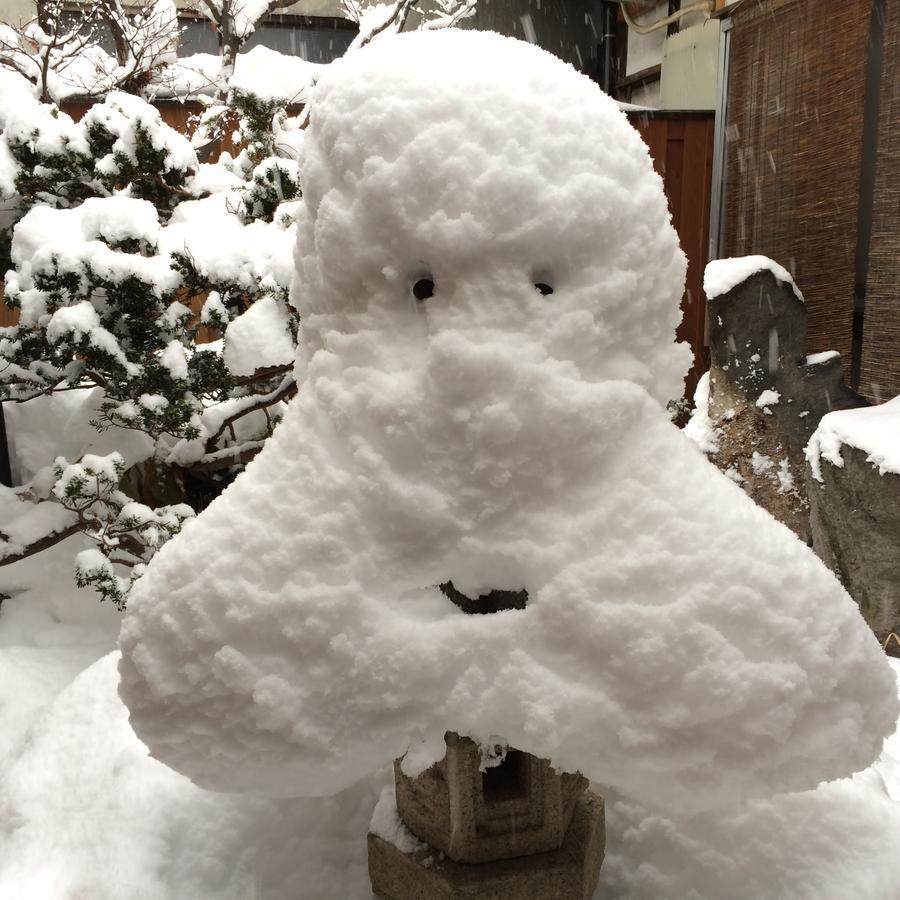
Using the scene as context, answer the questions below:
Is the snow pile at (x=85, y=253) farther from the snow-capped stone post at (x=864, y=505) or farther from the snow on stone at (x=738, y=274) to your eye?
the snow on stone at (x=738, y=274)

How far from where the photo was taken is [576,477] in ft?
3.10

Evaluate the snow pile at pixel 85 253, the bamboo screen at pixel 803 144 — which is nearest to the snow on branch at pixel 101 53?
the snow pile at pixel 85 253

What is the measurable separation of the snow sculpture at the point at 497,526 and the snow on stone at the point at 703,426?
3.22 meters

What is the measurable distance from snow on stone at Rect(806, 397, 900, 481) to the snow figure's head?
229 centimetres

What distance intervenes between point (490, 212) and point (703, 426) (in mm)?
3673

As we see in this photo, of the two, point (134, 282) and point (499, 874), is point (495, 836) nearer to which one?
point (499, 874)

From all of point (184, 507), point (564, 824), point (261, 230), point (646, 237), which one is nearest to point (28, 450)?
point (184, 507)

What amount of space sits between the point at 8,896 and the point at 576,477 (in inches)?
45.8

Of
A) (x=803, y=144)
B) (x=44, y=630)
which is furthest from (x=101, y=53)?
(x=803, y=144)

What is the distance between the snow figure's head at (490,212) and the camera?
0.88 metres

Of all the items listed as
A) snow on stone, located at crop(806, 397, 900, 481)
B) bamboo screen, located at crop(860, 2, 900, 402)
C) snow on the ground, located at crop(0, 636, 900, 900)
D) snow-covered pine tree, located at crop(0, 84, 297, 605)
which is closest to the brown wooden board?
bamboo screen, located at crop(860, 2, 900, 402)

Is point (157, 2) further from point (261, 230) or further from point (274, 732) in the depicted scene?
point (274, 732)

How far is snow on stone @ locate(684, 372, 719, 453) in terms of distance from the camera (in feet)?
13.8

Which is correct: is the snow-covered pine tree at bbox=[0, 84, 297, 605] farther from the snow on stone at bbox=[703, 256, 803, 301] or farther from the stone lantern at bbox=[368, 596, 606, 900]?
the snow on stone at bbox=[703, 256, 803, 301]
